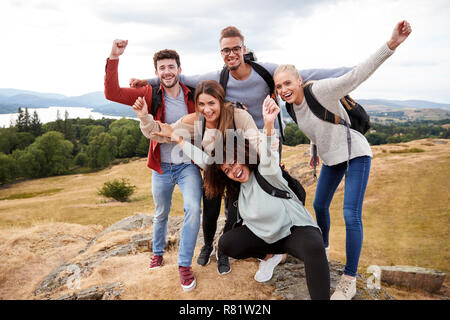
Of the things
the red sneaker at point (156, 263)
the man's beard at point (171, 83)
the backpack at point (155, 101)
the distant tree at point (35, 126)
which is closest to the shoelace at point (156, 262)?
the red sneaker at point (156, 263)

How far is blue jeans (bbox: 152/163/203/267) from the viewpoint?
439 centimetres

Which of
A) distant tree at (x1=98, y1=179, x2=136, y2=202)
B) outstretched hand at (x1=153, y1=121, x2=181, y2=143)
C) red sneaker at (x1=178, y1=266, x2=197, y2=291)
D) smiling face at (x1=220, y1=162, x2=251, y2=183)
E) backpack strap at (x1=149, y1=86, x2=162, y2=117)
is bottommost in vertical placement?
distant tree at (x1=98, y1=179, x2=136, y2=202)

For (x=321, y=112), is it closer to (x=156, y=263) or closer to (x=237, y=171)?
A: (x=237, y=171)

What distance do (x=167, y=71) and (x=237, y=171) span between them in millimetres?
2008

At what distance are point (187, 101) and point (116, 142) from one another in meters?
77.9

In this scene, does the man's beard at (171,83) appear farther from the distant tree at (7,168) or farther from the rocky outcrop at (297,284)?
the distant tree at (7,168)

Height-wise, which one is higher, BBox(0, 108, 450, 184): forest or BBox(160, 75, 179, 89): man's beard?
BBox(160, 75, 179, 89): man's beard

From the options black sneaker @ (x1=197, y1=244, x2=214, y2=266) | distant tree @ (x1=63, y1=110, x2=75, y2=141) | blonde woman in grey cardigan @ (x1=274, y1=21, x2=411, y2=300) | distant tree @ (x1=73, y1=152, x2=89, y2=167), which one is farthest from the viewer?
distant tree @ (x1=63, y1=110, x2=75, y2=141)

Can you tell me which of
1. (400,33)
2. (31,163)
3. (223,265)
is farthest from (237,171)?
(31,163)

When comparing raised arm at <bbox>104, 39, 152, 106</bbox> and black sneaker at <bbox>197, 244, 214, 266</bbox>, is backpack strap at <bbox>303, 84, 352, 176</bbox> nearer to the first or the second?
raised arm at <bbox>104, 39, 152, 106</bbox>

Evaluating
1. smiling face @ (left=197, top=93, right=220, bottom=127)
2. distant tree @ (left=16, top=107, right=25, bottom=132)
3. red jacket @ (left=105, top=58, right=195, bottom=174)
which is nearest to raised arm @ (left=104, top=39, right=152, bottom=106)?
red jacket @ (left=105, top=58, right=195, bottom=174)

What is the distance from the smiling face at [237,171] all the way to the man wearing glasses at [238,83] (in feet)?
2.42

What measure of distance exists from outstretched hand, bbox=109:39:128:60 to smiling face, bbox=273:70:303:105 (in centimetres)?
239
